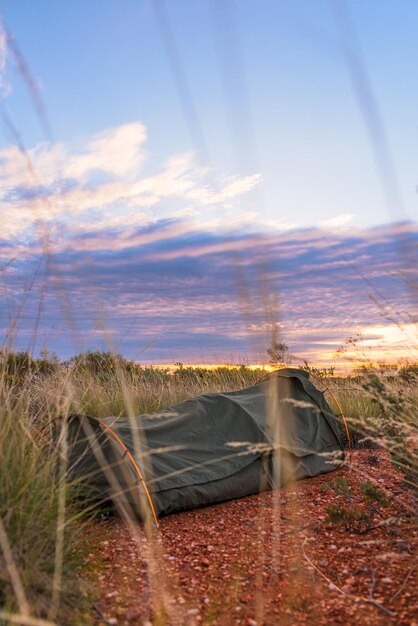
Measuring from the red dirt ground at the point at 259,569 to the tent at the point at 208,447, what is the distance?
0.73ft

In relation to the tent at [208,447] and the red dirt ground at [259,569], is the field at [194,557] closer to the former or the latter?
the red dirt ground at [259,569]

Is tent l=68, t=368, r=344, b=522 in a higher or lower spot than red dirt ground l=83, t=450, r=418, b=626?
higher

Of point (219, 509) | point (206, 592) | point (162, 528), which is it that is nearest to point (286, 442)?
point (219, 509)

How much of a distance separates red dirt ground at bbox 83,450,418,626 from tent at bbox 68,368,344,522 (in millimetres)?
223

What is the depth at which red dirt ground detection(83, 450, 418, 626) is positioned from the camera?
2.85 meters

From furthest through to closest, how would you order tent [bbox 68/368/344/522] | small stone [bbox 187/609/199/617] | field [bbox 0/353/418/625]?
tent [bbox 68/368/344/522] → small stone [bbox 187/609/199/617] → field [bbox 0/353/418/625]

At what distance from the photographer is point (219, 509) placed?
Result: 15.3ft

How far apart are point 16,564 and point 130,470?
68.8 inches

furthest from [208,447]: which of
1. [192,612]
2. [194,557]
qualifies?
[192,612]

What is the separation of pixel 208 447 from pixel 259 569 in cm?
164

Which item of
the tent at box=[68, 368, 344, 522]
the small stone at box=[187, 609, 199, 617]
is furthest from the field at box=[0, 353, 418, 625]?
the tent at box=[68, 368, 344, 522]

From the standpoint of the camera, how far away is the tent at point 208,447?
4.24 meters

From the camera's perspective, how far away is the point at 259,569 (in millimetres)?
3393

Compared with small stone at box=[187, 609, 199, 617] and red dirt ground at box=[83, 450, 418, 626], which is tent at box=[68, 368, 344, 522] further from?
small stone at box=[187, 609, 199, 617]
